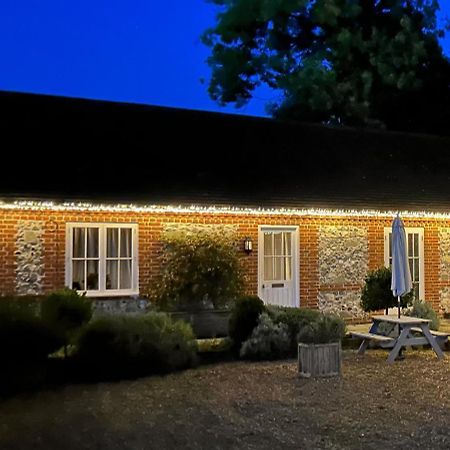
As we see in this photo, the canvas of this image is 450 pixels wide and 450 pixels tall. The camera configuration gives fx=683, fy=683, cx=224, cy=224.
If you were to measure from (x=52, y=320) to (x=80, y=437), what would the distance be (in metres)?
3.31

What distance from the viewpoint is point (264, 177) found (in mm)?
16188

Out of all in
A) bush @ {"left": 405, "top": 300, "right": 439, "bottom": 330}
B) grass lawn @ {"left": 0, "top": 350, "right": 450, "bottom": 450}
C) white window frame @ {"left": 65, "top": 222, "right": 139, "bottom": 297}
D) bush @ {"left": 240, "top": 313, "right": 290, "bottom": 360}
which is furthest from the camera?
white window frame @ {"left": 65, "top": 222, "right": 139, "bottom": 297}

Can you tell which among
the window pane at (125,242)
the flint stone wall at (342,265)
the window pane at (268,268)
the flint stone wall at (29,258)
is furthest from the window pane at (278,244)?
the flint stone wall at (29,258)

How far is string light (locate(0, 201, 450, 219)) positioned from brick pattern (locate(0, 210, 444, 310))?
0.10 metres

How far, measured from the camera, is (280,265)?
52.4 feet

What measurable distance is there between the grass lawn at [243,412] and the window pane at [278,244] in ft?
17.7

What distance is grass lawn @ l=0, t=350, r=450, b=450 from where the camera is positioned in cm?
675

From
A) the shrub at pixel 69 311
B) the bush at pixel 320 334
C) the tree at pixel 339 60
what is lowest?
the bush at pixel 320 334

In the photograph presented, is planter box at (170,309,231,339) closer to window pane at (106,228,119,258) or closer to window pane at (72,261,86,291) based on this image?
window pane at (106,228,119,258)

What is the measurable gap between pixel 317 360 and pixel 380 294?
14.7 feet

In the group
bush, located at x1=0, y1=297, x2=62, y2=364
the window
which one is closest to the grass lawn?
bush, located at x1=0, y1=297, x2=62, y2=364

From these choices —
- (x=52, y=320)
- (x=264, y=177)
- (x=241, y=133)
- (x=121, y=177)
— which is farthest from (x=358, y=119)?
(x=52, y=320)

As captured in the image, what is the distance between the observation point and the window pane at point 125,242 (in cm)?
1427

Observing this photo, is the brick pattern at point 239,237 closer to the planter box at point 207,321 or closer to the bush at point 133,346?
the planter box at point 207,321
